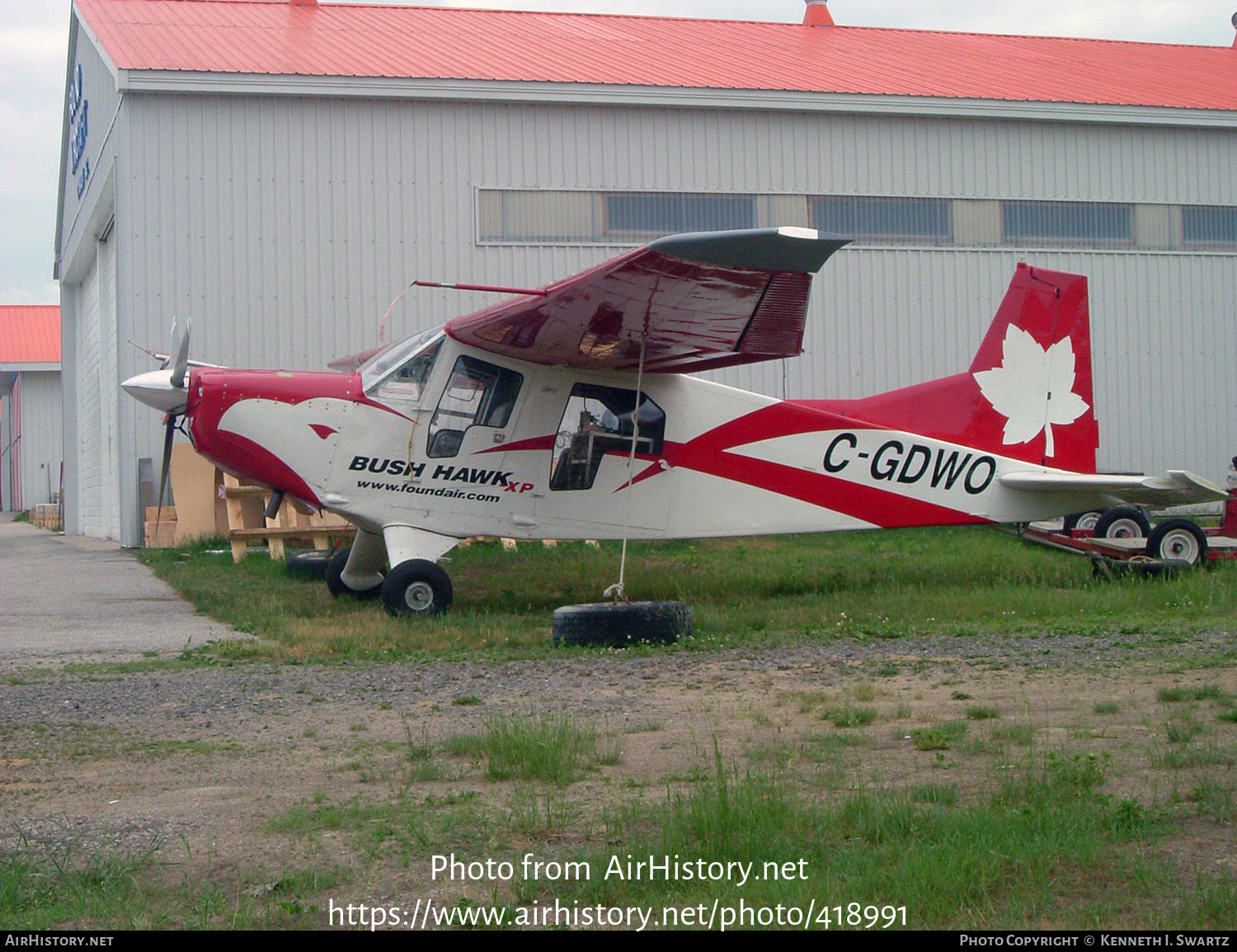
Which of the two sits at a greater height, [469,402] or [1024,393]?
[1024,393]

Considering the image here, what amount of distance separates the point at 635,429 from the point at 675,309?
4.55 feet

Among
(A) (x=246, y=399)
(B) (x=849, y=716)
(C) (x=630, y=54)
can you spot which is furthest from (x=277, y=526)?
(B) (x=849, y=716)

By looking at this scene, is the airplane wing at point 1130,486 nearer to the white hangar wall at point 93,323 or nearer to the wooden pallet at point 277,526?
the wooden pallet at point 277,526

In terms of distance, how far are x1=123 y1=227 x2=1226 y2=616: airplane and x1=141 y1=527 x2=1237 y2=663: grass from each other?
Answer: 28.8 inches

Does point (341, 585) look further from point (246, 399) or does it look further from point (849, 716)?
point (849, 716)

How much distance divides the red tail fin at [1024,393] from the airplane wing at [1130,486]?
0.40 metres

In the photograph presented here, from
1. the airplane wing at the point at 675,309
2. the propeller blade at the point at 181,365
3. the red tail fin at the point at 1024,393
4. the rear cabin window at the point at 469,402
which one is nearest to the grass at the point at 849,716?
the airplane wing at the point at 675,309

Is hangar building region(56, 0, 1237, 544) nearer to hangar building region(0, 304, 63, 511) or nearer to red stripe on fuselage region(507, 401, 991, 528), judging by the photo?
red stripe on fuselage region(507, 401, 991, 528)

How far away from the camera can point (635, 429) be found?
33.2 ft

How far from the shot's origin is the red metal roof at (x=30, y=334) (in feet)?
160

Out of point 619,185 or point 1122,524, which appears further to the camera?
point 619,185

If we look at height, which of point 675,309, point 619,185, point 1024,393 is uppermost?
point 619,185

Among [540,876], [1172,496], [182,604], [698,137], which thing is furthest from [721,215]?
[540,876]

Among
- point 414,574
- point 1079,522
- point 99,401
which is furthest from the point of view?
point 99,401
